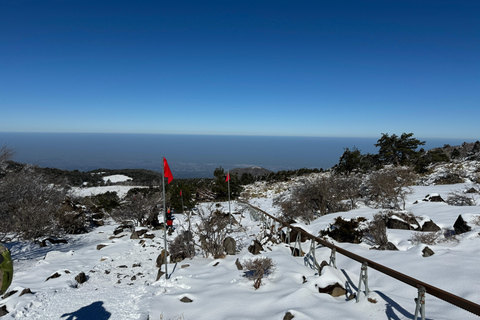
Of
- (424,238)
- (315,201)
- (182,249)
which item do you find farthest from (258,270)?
(315,201)

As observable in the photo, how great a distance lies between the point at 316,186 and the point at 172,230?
34.1 feet

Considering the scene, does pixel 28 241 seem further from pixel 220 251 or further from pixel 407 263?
pixel 407 263

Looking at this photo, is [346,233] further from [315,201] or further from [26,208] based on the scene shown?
[26,208]

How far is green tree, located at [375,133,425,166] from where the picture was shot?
30156mm

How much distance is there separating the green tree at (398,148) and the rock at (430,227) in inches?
920

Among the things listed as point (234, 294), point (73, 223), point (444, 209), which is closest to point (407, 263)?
point (234, 294)

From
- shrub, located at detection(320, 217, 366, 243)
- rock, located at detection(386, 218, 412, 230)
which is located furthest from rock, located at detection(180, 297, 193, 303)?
rock, located at detection(386, 218, 412, 230)

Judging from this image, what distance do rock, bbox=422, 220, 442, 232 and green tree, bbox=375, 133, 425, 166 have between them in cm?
2336

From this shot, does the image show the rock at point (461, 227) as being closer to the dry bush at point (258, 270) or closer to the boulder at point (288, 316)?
the dry bush at point (258, 270)

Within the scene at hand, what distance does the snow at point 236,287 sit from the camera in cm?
459

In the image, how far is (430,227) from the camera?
9.41 metres

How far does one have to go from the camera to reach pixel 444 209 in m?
11.6

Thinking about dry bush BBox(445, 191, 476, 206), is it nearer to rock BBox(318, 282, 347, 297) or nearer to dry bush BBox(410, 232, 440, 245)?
dry bush BBox(410, 232, 440, 245)

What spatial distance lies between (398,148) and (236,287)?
3259 centimetres
